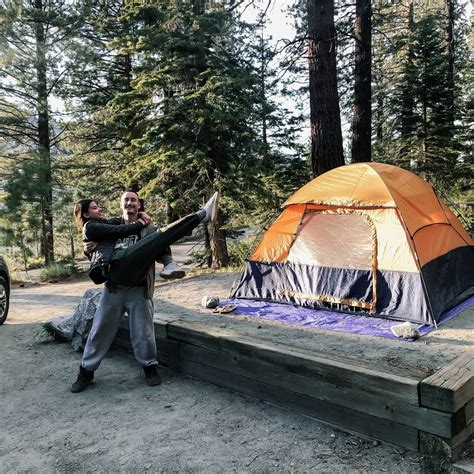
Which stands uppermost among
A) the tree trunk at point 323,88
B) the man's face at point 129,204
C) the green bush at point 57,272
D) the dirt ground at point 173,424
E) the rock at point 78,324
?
the tree trunk at point 323,88

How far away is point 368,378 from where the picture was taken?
8.89 feet

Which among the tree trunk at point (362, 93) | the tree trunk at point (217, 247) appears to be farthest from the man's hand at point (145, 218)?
the tree trunk at point (217, 247)

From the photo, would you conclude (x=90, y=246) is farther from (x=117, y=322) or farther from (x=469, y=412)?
(x=469, y=412)

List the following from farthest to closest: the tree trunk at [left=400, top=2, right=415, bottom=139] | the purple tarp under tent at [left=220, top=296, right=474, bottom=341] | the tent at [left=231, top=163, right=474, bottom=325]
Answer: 1. the tree trunk at [left=400, top=2, right=415, bottom=139]
2. the tent at [left=231, top=163, right=474, bottom=325]
3. the purple tarp under tent at [left=220, top=296, right=474, bottom=341]

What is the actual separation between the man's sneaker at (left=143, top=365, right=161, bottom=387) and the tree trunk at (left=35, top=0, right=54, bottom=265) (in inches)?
422

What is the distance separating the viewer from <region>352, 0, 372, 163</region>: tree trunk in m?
9.12

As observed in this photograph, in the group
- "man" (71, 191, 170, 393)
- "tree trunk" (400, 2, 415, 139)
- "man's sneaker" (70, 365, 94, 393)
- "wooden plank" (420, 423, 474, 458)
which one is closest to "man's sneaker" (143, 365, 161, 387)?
"man" (71, 191, 170, 393)

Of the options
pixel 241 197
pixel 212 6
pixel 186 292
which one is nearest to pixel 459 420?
pixel 186 292

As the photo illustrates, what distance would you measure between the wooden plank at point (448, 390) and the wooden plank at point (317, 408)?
24 centimetres

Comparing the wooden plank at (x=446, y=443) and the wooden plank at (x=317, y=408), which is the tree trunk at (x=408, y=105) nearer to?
the wooden plank at (x=317, y=408)

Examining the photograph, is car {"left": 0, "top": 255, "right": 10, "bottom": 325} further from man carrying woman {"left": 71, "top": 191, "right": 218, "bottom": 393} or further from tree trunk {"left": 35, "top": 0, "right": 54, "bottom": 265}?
tree trunk {"left": 35, "top": 0, "right": 54, "bottom": 265}

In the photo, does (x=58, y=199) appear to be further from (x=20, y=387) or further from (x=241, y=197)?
(x=20, y=387)

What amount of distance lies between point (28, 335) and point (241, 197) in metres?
5.89

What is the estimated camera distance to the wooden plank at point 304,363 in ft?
8.51
